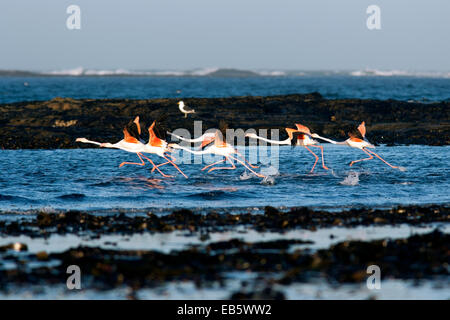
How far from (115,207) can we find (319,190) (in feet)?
19.6

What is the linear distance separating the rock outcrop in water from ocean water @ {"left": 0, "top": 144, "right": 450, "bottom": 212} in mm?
6475

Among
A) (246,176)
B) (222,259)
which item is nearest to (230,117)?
(246,176)

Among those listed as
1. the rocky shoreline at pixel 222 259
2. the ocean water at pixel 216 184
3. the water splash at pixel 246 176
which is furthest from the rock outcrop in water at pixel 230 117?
the rocky shoreline at pixel 222 259

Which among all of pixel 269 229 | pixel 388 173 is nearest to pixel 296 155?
pixel 388 173

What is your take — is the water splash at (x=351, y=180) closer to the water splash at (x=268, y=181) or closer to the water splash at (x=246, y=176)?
the water splash at (x=268, y=181)

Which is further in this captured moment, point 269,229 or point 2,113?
point 2,113

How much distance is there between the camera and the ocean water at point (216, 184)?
17.5 meters

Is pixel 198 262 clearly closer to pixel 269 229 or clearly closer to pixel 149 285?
pixel 149 285

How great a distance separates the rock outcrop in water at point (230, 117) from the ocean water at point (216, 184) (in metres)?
6.48

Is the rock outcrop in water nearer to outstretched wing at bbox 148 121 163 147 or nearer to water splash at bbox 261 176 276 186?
outstretched wing at bbox 148 121 163 147

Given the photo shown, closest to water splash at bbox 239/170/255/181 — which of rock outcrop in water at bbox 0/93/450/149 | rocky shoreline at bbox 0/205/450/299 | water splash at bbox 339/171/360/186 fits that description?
water splash at bbox 339/171/360/186

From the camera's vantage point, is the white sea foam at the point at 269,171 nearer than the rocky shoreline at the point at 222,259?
No

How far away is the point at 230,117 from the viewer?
3931 centimetres

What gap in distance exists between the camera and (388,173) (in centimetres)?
2233
